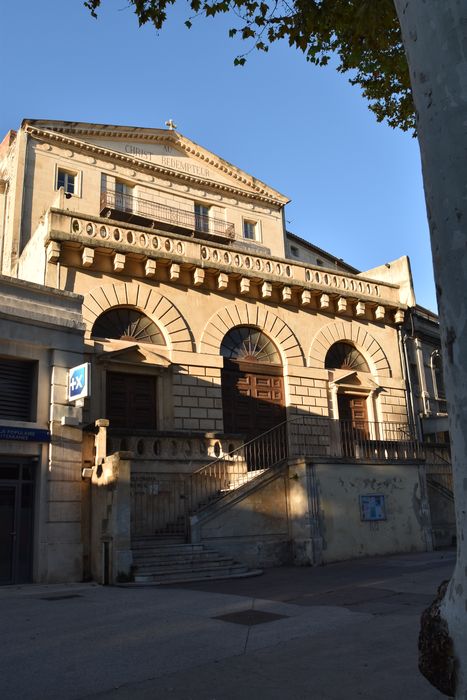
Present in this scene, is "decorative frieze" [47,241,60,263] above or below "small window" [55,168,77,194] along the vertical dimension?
below

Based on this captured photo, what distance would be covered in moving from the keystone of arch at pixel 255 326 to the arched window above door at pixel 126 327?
5.40 ft

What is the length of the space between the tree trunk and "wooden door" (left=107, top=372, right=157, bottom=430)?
1575 cm

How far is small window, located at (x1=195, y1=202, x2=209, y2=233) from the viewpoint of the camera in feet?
95.2

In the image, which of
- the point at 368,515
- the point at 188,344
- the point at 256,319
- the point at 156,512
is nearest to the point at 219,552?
the point at 156,512

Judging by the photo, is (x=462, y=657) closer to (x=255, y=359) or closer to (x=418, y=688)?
(x=418, y=688)

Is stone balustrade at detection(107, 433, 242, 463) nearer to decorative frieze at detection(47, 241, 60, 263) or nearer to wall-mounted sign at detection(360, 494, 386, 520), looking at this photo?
wall-mounted sign at detection(360, 494, 386, 520)

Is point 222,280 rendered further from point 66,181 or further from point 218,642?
point 218,642

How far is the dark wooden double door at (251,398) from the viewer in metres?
20.7

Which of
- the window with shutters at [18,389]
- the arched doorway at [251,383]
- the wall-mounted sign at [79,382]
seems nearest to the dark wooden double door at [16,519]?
the window with shutters at [18,389]

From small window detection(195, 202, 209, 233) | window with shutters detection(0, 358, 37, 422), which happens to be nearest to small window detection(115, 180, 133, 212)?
small window detection(195, 202, 209, 233)

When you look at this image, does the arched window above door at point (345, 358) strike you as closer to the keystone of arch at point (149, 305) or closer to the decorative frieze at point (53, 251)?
the keystone of arch at point (149, 305)

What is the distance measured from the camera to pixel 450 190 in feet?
11.5

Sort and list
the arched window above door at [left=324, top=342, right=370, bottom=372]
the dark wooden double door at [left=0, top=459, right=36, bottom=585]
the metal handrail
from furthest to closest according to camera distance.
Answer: the arched window above door at [left=324, top=342, right=370, bottom=372] → the metal handrail → the dark wooden double door at [left=0, top=459, right=36, bottom=585]

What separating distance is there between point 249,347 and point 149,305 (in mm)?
3910
